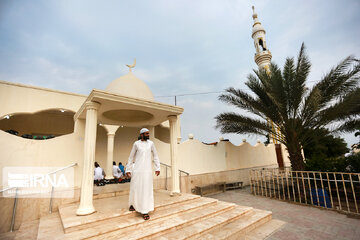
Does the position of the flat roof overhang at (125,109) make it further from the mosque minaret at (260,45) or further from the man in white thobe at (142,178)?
the mosque minaret at (260,45)

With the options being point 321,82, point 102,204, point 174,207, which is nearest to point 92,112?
point 102,204

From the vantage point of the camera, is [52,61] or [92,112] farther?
[52,61]

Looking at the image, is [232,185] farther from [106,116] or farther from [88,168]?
[88,168]

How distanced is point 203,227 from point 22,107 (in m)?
7.44

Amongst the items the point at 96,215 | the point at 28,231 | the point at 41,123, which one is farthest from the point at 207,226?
the point at 41,123

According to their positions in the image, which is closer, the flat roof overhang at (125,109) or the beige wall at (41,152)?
the flat roof overhang at (125,109)

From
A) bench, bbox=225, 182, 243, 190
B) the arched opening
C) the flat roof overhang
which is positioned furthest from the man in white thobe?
the arched opening

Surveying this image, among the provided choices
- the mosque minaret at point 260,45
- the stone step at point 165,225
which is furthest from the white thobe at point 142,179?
the mosque minaret at point 260,45

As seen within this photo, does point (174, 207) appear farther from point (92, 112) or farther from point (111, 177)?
point (111, 177)

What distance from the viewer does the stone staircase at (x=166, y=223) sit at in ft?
9.25

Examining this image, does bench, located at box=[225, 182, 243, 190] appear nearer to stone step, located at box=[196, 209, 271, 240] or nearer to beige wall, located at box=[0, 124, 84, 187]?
stone step, located at box=[196, 209, 271, 240]

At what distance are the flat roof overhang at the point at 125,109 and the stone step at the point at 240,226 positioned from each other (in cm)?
320

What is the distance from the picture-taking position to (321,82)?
617cm

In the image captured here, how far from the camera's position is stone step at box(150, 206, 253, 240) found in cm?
293
